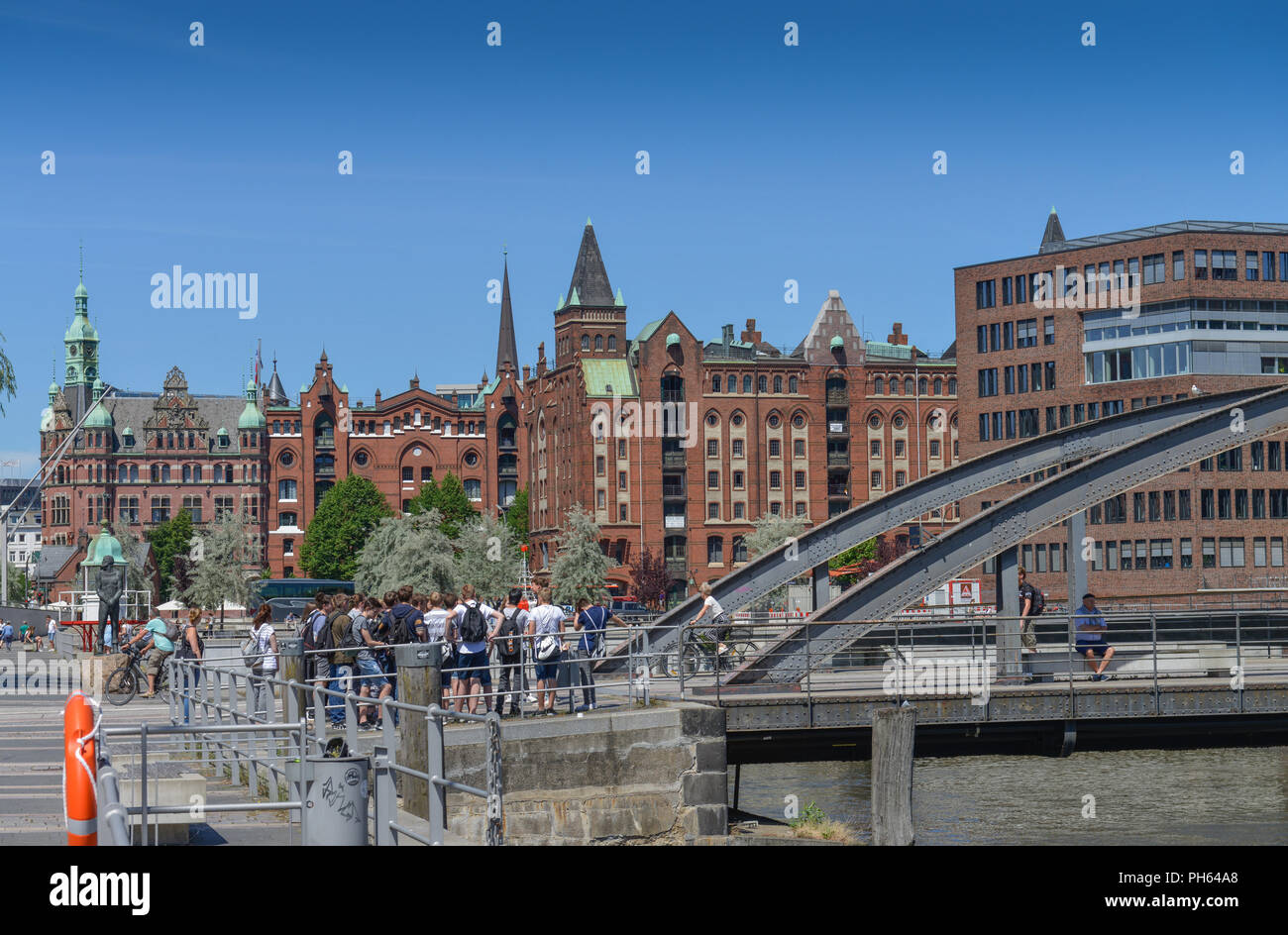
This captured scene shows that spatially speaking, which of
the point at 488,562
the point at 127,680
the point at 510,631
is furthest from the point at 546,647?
the point at 488,562

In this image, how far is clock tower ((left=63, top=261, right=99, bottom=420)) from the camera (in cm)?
14700

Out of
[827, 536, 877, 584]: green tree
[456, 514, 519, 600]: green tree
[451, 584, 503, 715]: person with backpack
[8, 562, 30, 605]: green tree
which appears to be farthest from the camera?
[8, 562, 30, 605]: green tree

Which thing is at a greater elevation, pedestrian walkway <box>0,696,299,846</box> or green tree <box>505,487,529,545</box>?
green tree <box>505,487,529,545</box>

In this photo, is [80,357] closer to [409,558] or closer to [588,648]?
[409,558]

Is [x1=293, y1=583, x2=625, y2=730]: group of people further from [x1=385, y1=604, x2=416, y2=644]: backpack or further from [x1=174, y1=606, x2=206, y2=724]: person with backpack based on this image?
[x1=174, y1=606, x2=206, y2=724]: person with backpack

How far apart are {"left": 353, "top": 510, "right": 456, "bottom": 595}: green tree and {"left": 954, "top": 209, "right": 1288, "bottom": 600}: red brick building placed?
29739 mm

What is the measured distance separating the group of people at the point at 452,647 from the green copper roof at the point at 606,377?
268 feet

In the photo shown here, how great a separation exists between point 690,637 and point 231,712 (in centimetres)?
707

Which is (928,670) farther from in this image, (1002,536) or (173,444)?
(173,444)

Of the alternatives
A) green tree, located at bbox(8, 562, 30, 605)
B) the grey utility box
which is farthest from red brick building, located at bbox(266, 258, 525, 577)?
the grey utility box

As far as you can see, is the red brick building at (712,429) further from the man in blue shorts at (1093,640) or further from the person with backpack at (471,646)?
the person with backpack at (471,646)

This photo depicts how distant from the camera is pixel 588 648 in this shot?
65.1ft
